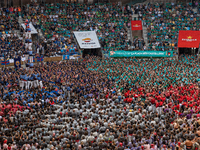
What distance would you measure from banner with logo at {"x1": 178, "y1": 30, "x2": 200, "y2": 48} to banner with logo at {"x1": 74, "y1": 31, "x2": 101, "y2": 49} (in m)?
12.3

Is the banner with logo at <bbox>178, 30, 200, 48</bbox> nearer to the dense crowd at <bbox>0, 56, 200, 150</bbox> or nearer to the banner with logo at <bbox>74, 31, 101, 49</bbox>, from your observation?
the banner with logo at <bbox>74, 31, 101, 49</bbox>

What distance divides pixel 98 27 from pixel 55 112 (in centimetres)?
3089

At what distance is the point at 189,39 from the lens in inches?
1724

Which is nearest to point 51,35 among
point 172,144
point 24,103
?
point 24,103

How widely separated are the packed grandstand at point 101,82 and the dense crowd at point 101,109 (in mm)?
59

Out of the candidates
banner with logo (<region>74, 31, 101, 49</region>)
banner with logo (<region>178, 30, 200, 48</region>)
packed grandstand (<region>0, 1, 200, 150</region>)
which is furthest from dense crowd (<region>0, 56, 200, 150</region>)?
banner with logo (<region>178, 30, 200, 48</region>)

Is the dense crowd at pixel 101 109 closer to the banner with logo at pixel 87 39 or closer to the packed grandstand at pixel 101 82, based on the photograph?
the packed grandstand at pixel 101 82

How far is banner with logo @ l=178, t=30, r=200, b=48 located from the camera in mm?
43562

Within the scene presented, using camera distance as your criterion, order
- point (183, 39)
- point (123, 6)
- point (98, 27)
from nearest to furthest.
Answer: point (183, 39) < point (98, 27) < point (123, 6)

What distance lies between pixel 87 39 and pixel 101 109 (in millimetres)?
26682

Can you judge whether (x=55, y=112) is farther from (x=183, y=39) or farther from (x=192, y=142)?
(x=183, y=39)

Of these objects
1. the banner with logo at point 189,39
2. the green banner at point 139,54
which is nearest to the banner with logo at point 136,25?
the banner with logo at point 189,39

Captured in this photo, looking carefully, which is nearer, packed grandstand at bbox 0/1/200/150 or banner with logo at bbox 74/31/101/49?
packed grandstand at bbox 0/1/200/150

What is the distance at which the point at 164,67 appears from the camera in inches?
→ 1299
